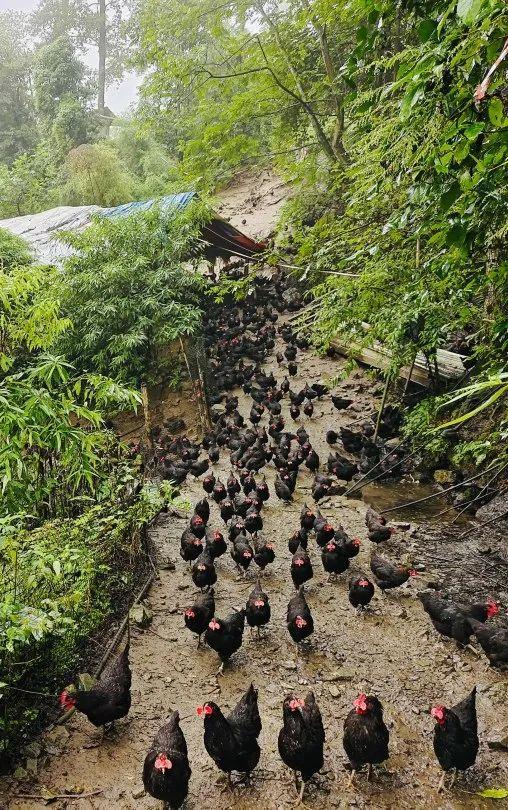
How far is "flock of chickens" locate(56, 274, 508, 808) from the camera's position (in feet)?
11.0

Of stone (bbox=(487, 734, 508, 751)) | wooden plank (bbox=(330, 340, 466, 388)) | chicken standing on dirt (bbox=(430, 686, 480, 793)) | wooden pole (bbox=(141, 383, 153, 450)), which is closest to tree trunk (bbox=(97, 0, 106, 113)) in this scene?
wooden pole (bbox=(141, 383, 153, 450))

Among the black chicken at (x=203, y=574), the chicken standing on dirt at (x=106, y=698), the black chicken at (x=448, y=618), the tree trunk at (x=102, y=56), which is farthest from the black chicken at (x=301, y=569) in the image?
the tree trunk at (x=102, y=56)

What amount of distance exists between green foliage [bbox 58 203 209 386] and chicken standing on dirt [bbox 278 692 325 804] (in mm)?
10517

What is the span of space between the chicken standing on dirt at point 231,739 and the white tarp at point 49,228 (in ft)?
44.6

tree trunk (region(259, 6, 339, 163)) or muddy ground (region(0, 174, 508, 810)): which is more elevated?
tree trunk (region(259, 6, 339, 163))

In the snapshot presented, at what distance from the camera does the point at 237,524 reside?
7.17 meters

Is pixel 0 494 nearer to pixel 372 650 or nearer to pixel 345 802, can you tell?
pixel 345 802

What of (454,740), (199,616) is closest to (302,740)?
(454,740)

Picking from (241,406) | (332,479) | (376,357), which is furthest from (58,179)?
(332,479)

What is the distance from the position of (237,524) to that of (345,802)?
4043 millimetres

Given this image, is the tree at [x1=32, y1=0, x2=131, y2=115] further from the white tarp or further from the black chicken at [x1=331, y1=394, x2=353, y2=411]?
the black chicken at [x1=331, y1=394, x2=353, y2=411]

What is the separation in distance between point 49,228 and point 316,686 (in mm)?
17647

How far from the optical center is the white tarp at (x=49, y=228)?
15.1 m

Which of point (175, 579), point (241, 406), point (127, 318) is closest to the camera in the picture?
point (175, 579)
